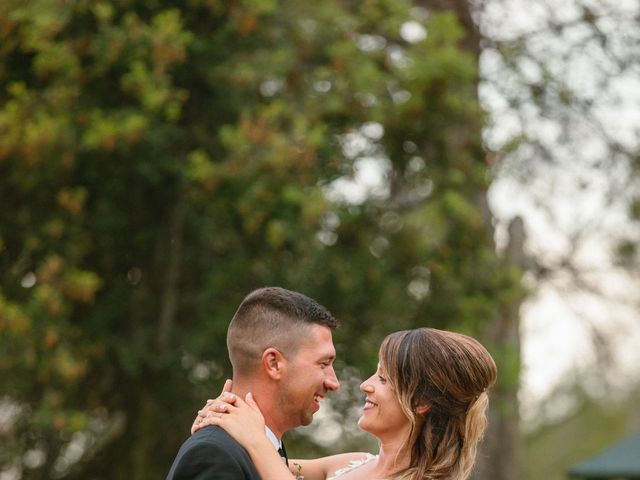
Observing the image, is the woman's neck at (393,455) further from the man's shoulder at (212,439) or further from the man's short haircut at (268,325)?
the man's shoulder at (212,439)

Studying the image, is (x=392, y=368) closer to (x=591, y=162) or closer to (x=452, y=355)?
(x=452, y=355)

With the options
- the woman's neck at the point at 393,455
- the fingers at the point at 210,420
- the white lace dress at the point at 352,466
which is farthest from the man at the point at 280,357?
the white lace dress at the point at 352,466

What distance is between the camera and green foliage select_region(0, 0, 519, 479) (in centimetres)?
888

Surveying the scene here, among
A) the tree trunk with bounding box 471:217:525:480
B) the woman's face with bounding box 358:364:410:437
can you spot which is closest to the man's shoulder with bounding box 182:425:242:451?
the woman's face with bounding box 358:364:410:437

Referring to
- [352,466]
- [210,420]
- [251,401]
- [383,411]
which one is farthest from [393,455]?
[210,420]

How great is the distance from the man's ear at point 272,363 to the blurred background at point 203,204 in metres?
4.75

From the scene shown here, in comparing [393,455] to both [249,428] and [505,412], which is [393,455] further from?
[505,412]

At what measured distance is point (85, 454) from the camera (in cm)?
1048

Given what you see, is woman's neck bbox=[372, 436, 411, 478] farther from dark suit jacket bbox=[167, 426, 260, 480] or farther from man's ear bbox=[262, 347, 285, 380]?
dark suit jacket bbox=[167, 426, 260, 480]

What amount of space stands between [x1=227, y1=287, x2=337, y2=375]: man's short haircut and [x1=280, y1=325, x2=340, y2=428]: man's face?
35 mm

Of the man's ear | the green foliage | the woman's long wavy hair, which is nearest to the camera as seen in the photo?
the man's ear

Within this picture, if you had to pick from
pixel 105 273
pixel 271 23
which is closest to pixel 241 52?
pixel 271 23

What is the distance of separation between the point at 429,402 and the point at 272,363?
0.69m

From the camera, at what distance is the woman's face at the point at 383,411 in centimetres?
441
